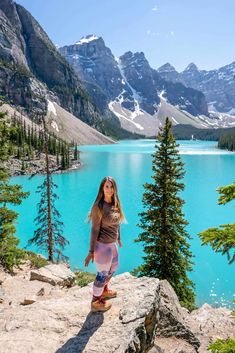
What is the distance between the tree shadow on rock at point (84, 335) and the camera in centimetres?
714

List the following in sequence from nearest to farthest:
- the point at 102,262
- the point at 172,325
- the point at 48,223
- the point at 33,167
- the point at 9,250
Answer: the point at 102,262 → the point at 172,325 → the point at 9,250 → the point at 48,223 → the point at 33,167

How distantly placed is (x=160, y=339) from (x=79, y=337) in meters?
3.82

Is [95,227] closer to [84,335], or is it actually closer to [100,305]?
[100,305]

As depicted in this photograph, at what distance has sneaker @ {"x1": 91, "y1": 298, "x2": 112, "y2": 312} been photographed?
8438 mm

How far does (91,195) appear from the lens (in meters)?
68.4

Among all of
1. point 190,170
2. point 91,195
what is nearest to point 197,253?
point 91,195

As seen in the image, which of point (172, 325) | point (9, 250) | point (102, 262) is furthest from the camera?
point (9, 250)

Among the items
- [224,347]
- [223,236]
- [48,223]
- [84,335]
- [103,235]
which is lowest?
[48,223]

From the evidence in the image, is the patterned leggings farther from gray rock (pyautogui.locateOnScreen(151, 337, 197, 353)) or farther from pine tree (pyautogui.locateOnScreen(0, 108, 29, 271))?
pine tree (pyautogui.locateOnScreen(0, 108, 29, 271))

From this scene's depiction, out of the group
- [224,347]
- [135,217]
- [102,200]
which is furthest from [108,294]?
[135,217]

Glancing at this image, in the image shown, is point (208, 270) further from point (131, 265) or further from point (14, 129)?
point (14, 129)

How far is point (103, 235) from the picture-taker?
846 centimetres

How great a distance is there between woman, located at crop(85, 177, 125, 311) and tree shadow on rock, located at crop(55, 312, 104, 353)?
0.93ft

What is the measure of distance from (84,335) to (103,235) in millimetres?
2327
